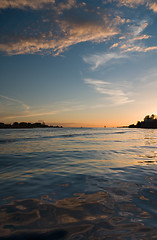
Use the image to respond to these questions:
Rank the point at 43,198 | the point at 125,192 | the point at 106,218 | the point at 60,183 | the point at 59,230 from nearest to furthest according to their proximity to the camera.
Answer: the point at 59,230, the point at 106,218, the point at 43,198, the point at 125,192, the point at 60,183

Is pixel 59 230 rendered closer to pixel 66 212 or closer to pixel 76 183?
pixel 66 212

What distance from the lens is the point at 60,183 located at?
4.02 metres

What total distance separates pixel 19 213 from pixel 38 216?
0.39 metres

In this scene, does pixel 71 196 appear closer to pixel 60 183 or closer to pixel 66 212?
pixel 66 212

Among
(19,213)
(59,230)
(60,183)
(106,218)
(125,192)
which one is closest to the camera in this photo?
(59,230)

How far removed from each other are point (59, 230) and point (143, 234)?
4.04 feet

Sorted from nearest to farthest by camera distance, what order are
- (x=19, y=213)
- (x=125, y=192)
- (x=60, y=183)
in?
1. (x=19, y=213)
2. (x=125, y=192)
3. (x=60, y=183)

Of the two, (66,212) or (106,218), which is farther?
(66,212)

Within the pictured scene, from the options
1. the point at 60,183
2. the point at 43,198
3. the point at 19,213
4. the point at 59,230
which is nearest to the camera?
the point at 59,230

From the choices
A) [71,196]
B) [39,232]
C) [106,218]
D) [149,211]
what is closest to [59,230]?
[39,232]

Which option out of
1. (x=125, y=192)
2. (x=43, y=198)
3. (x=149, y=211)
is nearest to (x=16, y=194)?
(x=43, y=198)

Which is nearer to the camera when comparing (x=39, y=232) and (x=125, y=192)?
(x=39, y=232)

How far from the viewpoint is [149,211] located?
250 cm

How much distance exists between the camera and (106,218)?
7.59 feet
